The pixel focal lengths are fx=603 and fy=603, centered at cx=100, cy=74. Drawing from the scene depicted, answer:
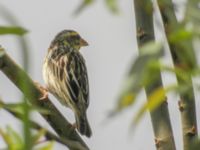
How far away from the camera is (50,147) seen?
55.9 inches

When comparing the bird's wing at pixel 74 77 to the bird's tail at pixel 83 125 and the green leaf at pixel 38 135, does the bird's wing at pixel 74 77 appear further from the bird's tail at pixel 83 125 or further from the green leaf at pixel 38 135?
the green leaf at pixel 38 135

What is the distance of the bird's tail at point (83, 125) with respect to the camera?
16.3 ft

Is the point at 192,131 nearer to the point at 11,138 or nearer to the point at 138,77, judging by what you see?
the point at 11,138

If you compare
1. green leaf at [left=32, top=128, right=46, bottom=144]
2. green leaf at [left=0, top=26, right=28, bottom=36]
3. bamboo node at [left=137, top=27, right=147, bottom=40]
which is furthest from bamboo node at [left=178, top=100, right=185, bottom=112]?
green leaf at [left=0, top=26, right=28, bottom=36]

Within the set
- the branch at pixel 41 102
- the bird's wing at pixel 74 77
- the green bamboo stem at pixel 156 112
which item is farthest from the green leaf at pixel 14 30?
the bird's wing at pixel 74 77

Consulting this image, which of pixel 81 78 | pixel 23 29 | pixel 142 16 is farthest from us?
pixel 81 78

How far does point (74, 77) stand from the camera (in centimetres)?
614

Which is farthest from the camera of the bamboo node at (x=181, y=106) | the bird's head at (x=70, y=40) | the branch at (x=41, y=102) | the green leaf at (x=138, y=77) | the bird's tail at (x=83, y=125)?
the bird's head at (x=70, y=40)

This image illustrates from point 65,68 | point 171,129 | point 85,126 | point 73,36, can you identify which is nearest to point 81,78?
point 65,68

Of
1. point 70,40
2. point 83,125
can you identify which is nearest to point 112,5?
point 83,125

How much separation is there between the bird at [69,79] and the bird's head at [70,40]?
0.16 metres

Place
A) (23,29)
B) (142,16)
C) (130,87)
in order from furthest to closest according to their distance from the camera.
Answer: (142,16)
(23,29)
(130,87)

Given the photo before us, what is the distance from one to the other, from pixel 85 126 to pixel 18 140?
12.8 ft

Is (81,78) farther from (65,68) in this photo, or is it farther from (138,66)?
(138,66)
